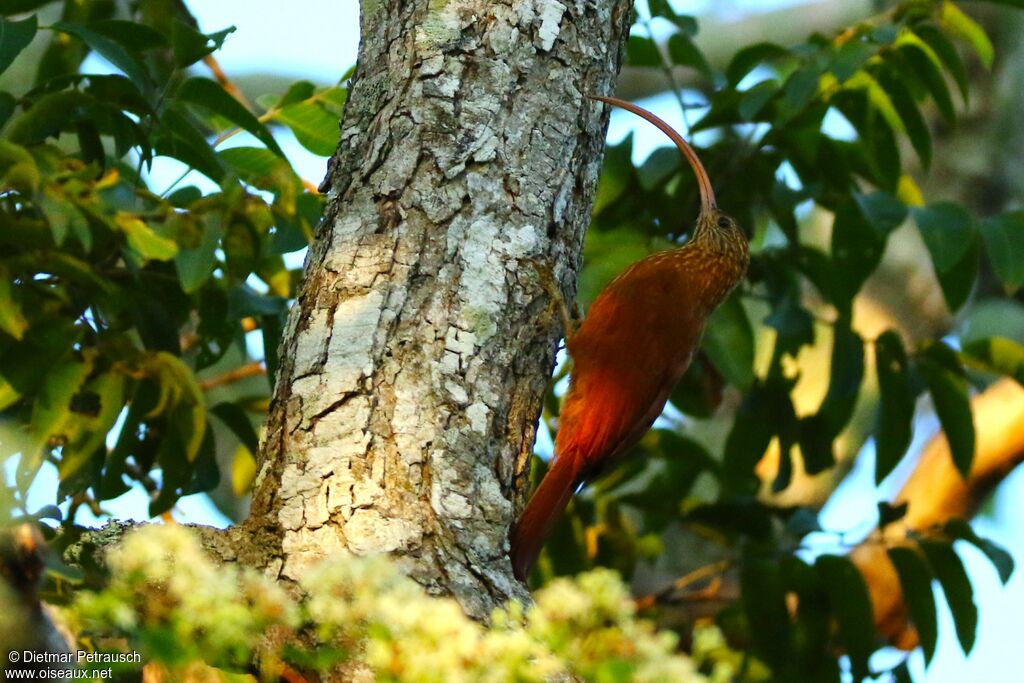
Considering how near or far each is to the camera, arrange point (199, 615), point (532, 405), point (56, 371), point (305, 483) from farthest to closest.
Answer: point (56, 371), point (532, 405), point (305, 483), point (199, 615)

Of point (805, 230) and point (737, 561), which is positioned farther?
point (805, 230)

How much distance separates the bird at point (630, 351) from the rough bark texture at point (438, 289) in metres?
0.32

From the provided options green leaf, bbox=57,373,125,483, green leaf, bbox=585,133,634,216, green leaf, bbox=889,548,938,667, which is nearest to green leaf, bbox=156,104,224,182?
green leaf, bbox=57,373,125,483

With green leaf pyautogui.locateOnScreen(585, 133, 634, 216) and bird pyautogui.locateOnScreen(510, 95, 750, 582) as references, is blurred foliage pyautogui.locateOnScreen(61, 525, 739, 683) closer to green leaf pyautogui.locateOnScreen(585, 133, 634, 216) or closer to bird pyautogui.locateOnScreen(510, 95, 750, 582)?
bird pyautogui.locateOnScreen(510, 95, 750, 582)

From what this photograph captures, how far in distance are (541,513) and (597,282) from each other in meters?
1.18

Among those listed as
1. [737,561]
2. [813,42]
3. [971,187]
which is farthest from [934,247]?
[971,187]

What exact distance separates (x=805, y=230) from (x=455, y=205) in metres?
6.92

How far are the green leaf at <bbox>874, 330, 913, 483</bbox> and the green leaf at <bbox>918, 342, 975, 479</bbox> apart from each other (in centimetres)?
8

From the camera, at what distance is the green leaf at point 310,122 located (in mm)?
3500

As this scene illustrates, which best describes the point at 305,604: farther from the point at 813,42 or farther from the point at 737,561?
the point at 813,42

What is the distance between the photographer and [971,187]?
8.24m

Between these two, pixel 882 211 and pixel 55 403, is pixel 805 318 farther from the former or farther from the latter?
pixel 55 403

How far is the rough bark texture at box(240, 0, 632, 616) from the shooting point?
217 centimetres

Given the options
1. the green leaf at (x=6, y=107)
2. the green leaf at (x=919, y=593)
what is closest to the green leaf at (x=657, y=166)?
the green leaf at (x=919, y=593)
